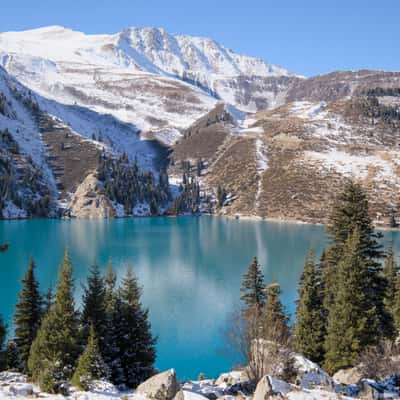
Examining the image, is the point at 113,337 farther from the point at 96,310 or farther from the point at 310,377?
the point at 310,377

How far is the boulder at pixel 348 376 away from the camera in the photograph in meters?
21.5

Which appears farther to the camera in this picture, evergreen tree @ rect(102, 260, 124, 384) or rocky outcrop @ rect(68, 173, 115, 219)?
rocky outcrop @ rect(68, 173, 115, 219)

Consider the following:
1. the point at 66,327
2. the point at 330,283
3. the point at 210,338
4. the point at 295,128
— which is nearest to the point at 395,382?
the point at 330,283

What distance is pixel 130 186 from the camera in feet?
541

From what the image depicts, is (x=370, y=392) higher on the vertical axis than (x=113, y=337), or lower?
higher

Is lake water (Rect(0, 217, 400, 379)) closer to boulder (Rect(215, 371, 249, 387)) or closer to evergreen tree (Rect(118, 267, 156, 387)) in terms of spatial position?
evergreen tree (Rect(118, 267, 156, 387))

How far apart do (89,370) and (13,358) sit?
10.4 m

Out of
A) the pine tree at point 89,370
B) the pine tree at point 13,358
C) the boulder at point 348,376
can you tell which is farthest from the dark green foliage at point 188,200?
the pine tree at point 89,370

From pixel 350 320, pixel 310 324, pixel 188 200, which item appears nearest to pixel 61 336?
pixel 310 324

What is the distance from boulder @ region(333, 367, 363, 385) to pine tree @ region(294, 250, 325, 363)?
12.1ft

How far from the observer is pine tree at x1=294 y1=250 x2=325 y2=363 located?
27.9 metres

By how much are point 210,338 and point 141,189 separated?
13096 centimetres

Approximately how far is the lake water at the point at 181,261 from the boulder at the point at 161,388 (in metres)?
14.7

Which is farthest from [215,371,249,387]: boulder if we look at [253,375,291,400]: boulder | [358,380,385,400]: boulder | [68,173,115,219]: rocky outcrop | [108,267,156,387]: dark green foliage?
[68,173,115,219]: rocky outcrop
